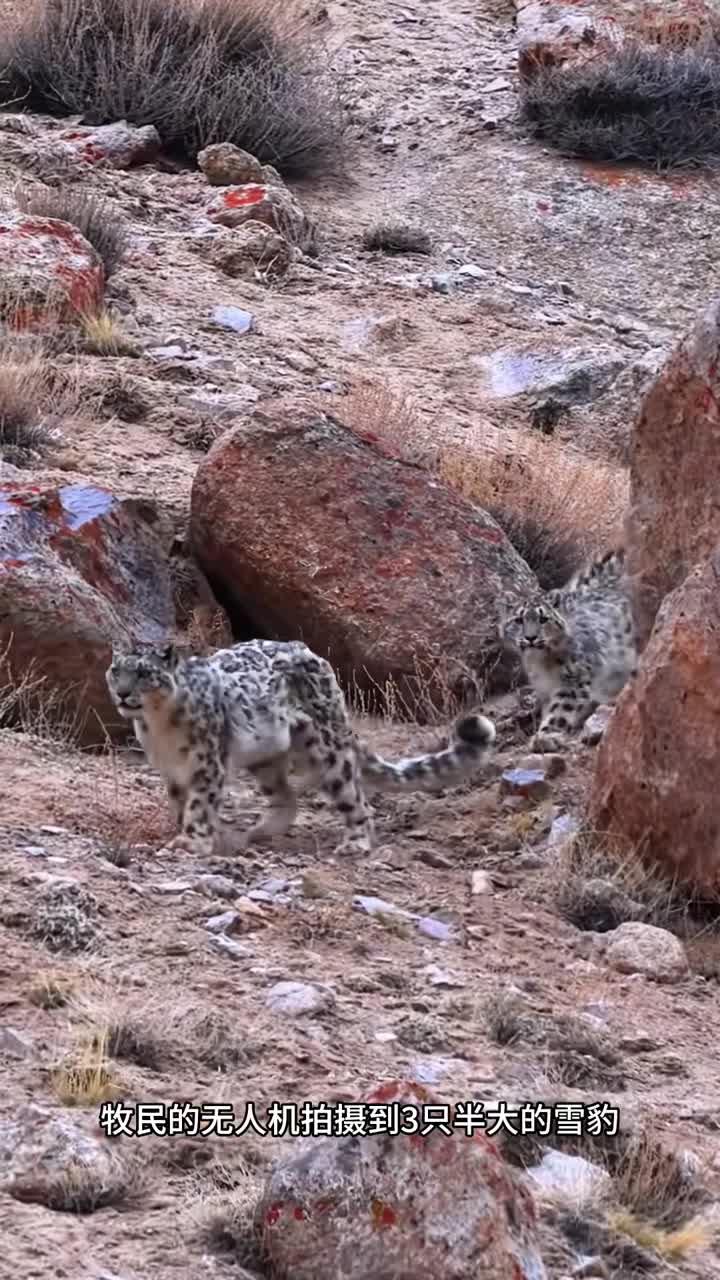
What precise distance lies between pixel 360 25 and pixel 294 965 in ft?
55.3

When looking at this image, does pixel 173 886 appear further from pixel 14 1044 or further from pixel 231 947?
pixel 14 1044

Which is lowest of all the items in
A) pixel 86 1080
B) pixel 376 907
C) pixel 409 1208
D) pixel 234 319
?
pixel 234 319

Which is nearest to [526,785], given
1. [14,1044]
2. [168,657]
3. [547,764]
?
[547,764]

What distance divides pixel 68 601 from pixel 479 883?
8.37ft

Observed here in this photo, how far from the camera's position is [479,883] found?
Result: 8.92 m

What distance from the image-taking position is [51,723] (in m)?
10.1

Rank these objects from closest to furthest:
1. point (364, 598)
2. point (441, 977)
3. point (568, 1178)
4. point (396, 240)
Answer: point (568, 1178) < point (441, 977) < point (364, 598) < point (396, 240)

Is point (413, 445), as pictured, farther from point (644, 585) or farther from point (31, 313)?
point (644, 585)

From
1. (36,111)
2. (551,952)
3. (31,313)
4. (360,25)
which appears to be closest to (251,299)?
(31,313)

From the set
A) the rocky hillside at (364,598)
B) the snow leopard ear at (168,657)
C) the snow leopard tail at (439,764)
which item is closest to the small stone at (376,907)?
the rocky hillside at (364,598)

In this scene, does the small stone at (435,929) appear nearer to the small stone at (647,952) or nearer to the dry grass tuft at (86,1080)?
the small stone at (647,952)

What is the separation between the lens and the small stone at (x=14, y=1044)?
6252mm

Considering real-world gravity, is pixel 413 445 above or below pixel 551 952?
below

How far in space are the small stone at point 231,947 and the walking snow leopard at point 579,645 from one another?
13.1ft
